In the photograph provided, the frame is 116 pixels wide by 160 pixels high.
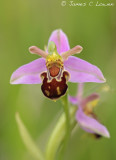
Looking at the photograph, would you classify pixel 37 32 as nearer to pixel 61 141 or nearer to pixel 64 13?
pixel 64 13

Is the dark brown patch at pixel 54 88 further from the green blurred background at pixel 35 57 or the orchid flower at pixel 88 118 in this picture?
the green blurred background at pixel 35 57

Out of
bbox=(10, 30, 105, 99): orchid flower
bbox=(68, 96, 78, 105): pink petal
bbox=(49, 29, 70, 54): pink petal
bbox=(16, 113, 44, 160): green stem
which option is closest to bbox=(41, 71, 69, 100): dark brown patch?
bbox=(10, 30, 105, 99): orchid flower

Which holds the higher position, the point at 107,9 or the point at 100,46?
the point at 107,9

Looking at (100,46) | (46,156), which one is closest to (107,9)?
(100,46)

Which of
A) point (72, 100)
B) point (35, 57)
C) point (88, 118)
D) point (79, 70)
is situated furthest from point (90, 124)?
point (35, 57)

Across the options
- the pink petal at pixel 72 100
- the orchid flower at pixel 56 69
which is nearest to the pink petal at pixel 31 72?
the orchid flower at pixel 56 69

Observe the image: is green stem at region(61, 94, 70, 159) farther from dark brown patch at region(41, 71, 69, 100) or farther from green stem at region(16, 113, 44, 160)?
green stem at region(16, 113, 44, 160)
